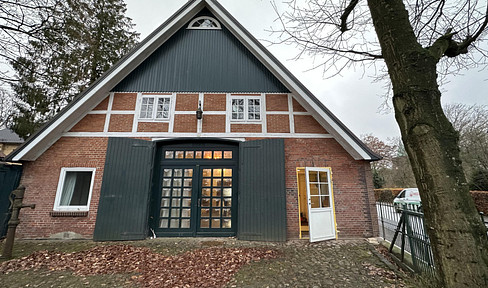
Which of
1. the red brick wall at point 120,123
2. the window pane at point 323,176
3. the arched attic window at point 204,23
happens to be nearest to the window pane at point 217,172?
the red brick wall at point 120,123

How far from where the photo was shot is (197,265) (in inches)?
162

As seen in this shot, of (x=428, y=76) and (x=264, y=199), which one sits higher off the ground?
(x=428, y=76)

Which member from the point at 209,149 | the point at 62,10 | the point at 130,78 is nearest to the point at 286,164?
the point at 209,149

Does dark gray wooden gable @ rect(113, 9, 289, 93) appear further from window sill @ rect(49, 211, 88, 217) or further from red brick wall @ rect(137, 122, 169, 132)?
window sill @ rect(49, 211, 88, 217)

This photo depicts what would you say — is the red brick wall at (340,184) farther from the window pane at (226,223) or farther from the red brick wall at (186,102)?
the red brick wall at (186,102)

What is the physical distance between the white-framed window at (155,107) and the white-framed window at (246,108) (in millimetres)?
2100

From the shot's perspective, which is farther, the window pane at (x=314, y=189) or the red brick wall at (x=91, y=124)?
the red brick wall at (x=91, y=124)

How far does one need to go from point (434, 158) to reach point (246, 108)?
212 inches

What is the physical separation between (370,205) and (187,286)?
5242 mm

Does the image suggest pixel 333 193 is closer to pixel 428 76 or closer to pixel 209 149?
pixel 209 149

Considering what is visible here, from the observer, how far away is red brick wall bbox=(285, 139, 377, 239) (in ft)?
19.2

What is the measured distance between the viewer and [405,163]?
19875 millimetres

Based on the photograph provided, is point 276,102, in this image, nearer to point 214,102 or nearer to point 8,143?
point 214,102

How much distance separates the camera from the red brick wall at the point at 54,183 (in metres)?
5.71
